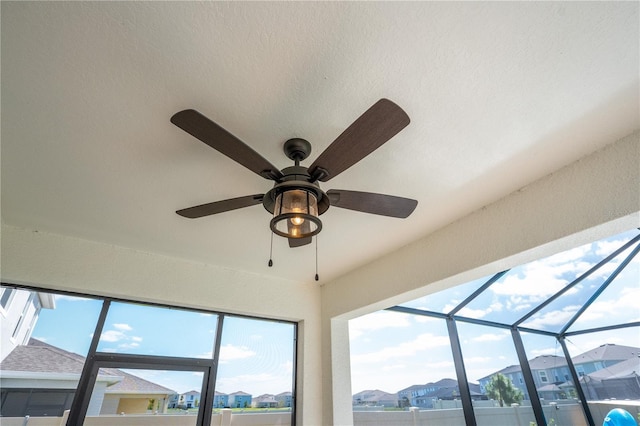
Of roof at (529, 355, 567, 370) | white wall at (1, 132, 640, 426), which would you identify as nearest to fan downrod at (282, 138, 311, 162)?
white wall at (1, 132, 640, 426)

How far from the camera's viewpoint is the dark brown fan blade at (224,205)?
5.20ft

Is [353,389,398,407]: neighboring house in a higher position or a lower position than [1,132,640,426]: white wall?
lower

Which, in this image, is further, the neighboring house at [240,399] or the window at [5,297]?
the neighboring house at [240,399]

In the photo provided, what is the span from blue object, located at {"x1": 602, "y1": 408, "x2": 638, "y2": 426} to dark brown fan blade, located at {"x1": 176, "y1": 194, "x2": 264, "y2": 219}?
13.6ft

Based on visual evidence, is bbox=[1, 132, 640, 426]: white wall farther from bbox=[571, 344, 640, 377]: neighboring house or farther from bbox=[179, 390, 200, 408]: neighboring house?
bbox=[571, 344, 640, 377]: neighboring house

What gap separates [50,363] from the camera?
7.79ft

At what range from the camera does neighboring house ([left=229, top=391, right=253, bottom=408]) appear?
2.91 metres

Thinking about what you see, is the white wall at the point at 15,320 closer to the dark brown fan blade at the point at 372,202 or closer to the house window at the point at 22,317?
the house window at the point at 22,317

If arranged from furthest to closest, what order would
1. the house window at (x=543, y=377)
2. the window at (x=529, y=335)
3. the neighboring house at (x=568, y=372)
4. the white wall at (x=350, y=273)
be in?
the house window at (x=543, y=377), the neighboring house at (x=568, y=372), the window at (x=529, y=335), the white wall at (x=350, y=273)

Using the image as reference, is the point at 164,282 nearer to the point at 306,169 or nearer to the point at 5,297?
the point at 5,297

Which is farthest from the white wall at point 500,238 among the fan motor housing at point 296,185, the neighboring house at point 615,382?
the neighboring house at point 615,382

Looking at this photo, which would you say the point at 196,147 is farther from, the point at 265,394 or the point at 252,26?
the point at 265,394

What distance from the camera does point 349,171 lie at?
1.87 m

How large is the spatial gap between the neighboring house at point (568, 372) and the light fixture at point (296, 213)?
3.35 m
